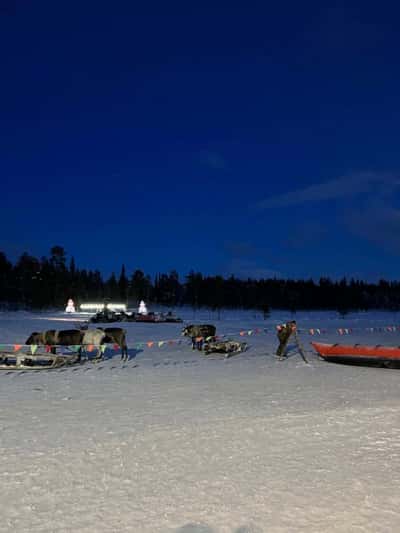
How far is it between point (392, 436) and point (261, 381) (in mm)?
6053

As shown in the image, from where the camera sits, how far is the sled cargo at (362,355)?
1767cm

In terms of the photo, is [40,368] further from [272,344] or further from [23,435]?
[272,344]

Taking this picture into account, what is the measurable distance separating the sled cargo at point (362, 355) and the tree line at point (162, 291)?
6389cm

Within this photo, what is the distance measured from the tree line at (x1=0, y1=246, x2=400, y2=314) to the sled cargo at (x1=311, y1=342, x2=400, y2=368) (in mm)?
63894

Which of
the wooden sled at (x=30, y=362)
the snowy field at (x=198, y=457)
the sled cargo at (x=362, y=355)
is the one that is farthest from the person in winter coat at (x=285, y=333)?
the wooden sled at (x=30, y=362)

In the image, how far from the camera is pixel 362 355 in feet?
60.3

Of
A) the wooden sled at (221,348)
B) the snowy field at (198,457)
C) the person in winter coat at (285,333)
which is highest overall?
the person in winter coat at (285,333)

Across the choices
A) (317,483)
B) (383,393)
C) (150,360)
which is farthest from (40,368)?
(317,483)

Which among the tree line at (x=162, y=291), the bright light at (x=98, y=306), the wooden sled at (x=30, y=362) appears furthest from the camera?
the tree line at (x=162, y=291)

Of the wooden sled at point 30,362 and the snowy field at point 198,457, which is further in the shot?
the wooden sled at point 30,362

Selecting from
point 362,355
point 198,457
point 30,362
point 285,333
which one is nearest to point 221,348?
point 285,333

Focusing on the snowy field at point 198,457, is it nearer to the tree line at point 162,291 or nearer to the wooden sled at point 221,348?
the wooden sled at point 221,348

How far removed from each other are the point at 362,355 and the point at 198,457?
13377 millimetres

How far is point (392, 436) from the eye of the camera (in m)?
8.00
